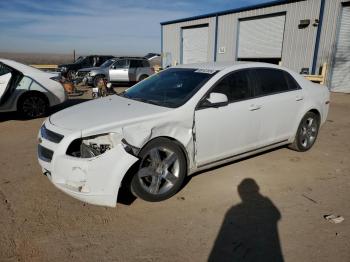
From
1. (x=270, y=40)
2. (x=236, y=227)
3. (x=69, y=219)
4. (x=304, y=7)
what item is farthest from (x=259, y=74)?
(x=270, y=40)

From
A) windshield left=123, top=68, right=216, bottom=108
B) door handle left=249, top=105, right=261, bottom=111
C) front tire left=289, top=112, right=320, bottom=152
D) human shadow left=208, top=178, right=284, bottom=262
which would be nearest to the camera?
human shadow left=208, top=178, right=284, bottom=262

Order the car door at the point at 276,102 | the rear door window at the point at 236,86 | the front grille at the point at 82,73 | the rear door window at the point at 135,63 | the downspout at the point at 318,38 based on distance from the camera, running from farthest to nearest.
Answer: the front grille at the point at 82,73 < the rear door window at the point at 135,63 < the downspout at the point at 318,38 < the car door at the point at 276,102 < the rear door window at the point at 236,86

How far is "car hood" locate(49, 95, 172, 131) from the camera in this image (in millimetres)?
3338

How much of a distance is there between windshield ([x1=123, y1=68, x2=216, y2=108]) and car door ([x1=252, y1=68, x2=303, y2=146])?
0.88m

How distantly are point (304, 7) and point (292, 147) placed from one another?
13.1m

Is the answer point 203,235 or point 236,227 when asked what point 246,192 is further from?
point 203,235

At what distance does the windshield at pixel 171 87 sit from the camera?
395 centimetres

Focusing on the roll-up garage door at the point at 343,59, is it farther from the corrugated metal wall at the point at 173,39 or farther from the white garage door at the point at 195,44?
the white garage door at the point at 195,44

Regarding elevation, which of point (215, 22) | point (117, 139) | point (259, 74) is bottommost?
point (117, 139)

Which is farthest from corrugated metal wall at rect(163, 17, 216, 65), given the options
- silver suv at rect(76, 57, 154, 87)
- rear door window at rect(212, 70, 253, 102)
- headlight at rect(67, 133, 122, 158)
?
headlight at rect(67, 133, 122, 158)

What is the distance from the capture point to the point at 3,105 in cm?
755

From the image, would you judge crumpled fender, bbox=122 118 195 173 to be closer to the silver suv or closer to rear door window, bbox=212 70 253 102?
rear door window, bbox=212 70 253 102

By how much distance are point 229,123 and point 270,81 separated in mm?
1254

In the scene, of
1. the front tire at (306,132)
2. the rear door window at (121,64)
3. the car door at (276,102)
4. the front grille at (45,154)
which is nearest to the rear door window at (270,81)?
the car door at (276,102)
